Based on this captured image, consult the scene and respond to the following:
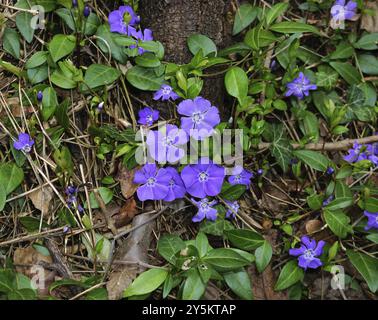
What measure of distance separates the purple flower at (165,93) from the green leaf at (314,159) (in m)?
0.61

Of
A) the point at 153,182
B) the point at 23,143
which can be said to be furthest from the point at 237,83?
the point at 23,143

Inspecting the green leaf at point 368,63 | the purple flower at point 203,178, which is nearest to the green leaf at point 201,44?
the purple flower at point 203,178

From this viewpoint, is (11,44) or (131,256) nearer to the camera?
(131,256)

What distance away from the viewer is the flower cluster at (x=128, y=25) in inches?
92.1

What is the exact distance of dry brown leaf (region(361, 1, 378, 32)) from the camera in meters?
2.81

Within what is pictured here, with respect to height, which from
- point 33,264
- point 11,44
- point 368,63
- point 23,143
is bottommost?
point 33,264

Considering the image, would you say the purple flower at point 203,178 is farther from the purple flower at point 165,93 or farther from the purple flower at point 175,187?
the purple flower at point 165,93

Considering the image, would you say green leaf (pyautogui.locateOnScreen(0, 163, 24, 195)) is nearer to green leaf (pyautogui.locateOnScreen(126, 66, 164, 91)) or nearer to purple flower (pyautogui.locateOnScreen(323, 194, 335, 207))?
green leaf (pyautogui.locateOnScreen(126, 66, 164, 91))

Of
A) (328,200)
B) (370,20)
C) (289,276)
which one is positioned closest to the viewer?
(289,276)

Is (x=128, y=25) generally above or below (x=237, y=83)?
above

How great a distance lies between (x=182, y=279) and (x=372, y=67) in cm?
147

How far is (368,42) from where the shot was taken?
108 inches

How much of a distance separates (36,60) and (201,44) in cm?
72

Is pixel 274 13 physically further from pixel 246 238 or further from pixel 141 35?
pixel 246 238
